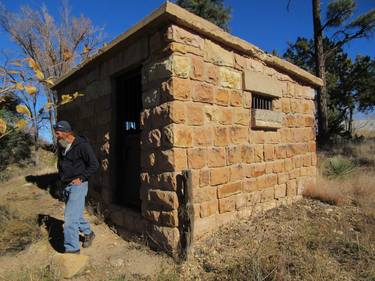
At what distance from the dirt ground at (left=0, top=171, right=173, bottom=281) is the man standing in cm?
40

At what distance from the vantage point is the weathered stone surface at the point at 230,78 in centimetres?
489

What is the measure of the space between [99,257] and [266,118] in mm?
3220

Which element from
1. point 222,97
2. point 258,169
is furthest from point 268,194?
point 222,97

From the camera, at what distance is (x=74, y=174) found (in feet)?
14.7

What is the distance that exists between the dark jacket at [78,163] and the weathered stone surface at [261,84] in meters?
2.46

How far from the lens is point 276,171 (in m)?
5.91

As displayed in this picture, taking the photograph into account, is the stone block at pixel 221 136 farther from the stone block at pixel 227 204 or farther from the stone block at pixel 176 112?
the stone block at pixel 227 204

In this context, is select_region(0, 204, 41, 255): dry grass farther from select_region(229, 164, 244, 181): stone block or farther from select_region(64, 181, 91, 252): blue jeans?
select_region(229, 164, 244, 181): stone block

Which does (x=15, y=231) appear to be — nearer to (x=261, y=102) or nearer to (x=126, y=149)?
(x=126, y=149)

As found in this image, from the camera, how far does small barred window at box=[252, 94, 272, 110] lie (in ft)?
18.5

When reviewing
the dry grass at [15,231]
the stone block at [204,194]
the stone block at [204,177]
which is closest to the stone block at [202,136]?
the stone block at [204,177]

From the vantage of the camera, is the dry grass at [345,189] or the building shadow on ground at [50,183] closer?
the dry grass at [345,189]

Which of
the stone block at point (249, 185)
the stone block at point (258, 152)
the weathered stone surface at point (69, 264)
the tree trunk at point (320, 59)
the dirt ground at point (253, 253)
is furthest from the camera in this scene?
the tree trunk at point (320, 59)

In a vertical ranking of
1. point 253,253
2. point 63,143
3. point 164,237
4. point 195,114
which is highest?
point 195,114
